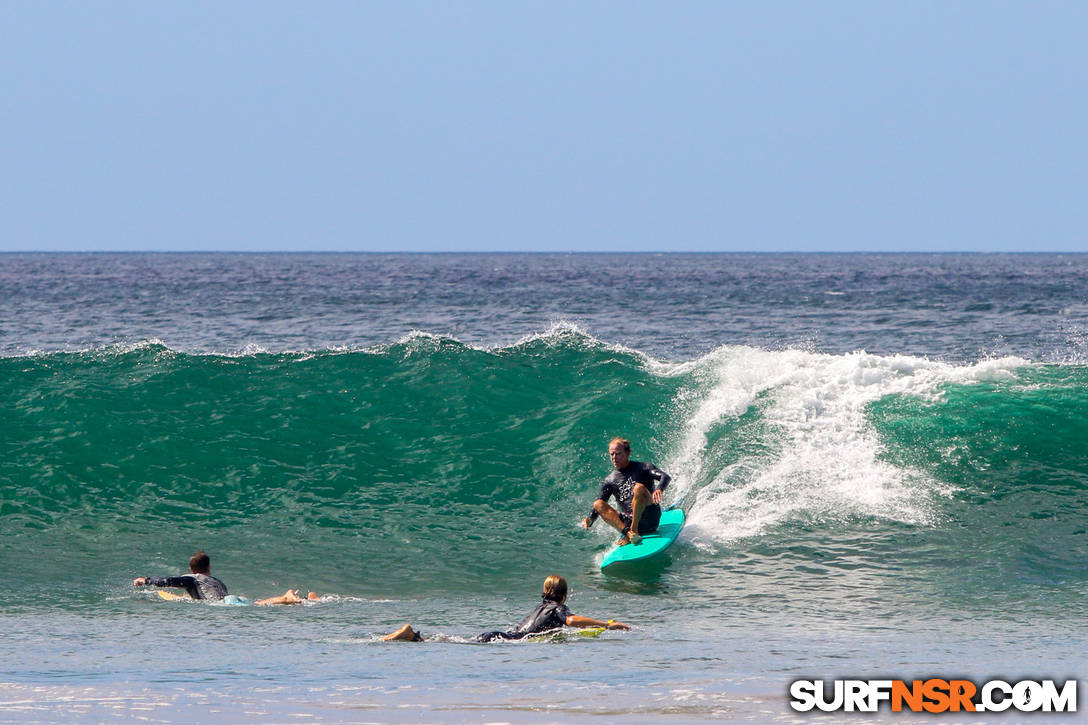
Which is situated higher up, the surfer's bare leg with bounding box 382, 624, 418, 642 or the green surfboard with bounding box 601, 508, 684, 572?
the surfer's bare leg with bounding box 382, 624, 418, 642

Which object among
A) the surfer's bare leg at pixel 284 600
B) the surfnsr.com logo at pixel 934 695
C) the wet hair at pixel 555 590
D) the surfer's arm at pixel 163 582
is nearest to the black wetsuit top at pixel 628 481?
the wet hair at pixel 555 590

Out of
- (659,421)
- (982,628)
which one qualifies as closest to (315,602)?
(982,628)

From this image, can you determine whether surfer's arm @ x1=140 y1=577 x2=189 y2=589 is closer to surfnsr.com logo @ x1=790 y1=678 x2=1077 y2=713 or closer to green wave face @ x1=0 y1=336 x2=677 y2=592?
green wave face @ x1=0 y1=336 x2=677 y2=592

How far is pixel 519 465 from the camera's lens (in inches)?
717

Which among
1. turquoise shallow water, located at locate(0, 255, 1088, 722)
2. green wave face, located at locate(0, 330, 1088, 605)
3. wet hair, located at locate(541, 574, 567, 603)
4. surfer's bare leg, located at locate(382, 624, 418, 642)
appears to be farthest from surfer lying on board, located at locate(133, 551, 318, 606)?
wet hair, located at locate(541, 574, 567, 603)

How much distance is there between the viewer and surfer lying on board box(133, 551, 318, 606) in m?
12.6

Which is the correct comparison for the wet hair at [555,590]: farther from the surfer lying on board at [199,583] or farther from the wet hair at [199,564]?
the wet hair at [199,564]

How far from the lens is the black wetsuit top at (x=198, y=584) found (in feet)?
41.5

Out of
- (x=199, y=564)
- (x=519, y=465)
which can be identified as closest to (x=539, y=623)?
(x=199, y=564)

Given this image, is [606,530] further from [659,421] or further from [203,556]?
[203,556]

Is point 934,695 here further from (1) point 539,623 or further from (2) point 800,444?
(2) point 800,444

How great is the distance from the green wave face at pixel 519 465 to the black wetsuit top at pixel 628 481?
970mm

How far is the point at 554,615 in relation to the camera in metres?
10.8

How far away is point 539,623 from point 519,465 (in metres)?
7.51
